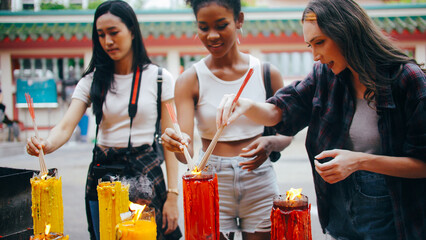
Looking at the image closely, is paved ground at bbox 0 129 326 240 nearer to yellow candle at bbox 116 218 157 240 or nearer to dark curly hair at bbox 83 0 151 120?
dark curly hair at bbox 83 0 151 120

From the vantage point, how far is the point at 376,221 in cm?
135

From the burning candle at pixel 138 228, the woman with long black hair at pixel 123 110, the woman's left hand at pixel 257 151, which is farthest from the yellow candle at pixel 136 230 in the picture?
the woman with long black hair at pixel 123 110

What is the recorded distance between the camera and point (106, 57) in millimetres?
1984

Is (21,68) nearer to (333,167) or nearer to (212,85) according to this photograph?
(212,85)

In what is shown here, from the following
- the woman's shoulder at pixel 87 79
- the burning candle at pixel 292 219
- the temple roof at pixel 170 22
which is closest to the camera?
the burning candle at pixel 292 219

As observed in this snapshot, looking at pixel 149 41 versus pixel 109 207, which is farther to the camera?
pixel 149 41

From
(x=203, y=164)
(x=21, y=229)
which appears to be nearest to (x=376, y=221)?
(x=203, y=164)

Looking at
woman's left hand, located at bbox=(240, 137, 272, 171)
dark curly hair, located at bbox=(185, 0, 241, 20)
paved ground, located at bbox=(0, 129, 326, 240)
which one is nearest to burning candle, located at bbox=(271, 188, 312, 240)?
woman's left hand, located at bbox=(240, 137, 272, 171)

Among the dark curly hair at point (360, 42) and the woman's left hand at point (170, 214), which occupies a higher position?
the dark curly hair at point (360, 42)

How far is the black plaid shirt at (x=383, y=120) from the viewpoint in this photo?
1203 mm

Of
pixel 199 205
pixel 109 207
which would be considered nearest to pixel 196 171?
pixel 199 205

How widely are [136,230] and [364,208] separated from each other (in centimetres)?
90

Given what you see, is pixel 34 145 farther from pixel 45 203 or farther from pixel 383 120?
pixel 383 120

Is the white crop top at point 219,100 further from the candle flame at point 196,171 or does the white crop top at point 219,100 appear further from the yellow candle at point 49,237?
the yellow candle at point 49,237
